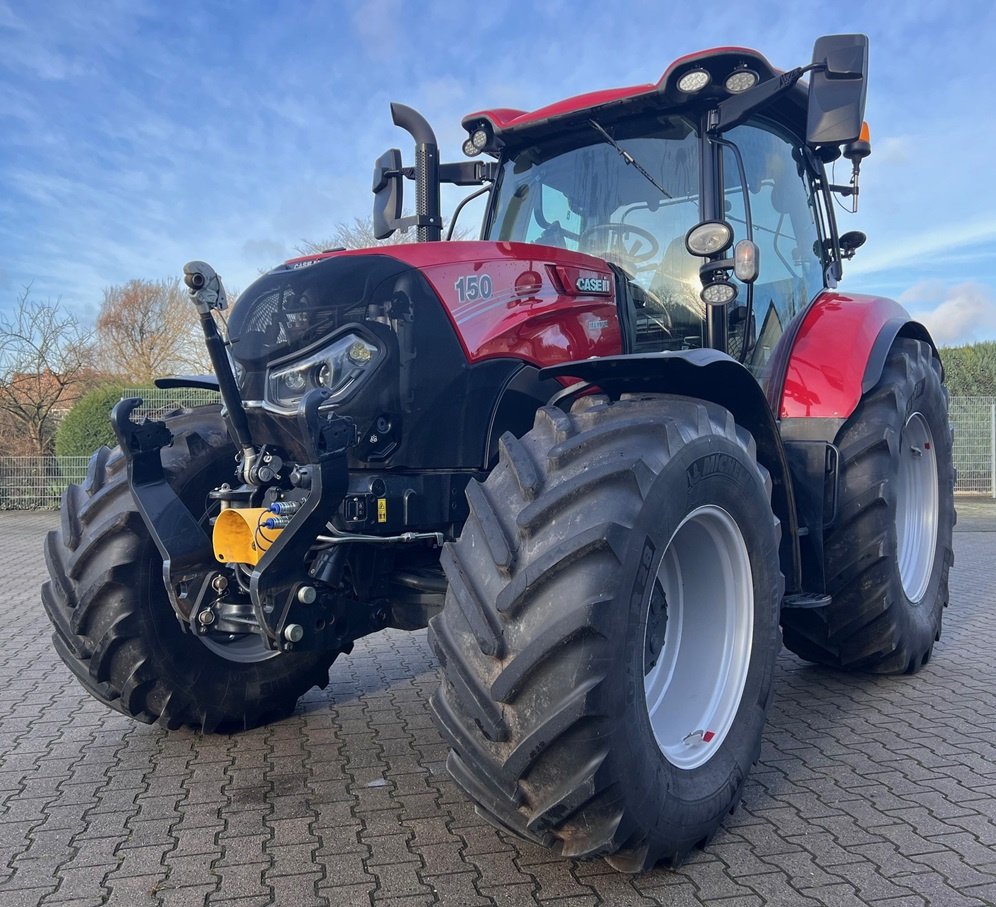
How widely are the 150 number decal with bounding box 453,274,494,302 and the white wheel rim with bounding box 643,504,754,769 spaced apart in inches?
40.8

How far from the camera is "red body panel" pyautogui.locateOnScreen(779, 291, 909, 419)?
4.01 meters

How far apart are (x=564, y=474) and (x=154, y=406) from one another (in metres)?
11.7

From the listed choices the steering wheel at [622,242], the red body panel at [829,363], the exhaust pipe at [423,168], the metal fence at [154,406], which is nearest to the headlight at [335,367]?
the exhaust pipe at [423,168]

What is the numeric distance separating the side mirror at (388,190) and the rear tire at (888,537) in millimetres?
2247

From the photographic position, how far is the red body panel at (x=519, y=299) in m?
3.11

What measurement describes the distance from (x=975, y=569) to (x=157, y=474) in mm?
8145

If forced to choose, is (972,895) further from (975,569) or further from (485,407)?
(975,569)

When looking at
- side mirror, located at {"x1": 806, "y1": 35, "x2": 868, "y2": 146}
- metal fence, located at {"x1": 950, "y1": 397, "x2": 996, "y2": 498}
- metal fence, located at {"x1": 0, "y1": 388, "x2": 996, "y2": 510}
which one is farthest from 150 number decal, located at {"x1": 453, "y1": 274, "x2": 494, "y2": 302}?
metal fence, located at {"x1": 950, "y1": 397, "x2": 996, "y2": 498}

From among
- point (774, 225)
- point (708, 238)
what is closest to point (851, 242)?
point (774, 225)

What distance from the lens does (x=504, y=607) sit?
2.26 m

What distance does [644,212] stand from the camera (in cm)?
392

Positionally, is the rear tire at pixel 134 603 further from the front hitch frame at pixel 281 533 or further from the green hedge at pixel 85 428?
the green hedge at pixel 85 428

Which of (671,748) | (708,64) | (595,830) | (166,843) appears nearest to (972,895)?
(671,748)

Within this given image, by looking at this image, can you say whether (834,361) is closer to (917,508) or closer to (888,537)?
(888,537)
